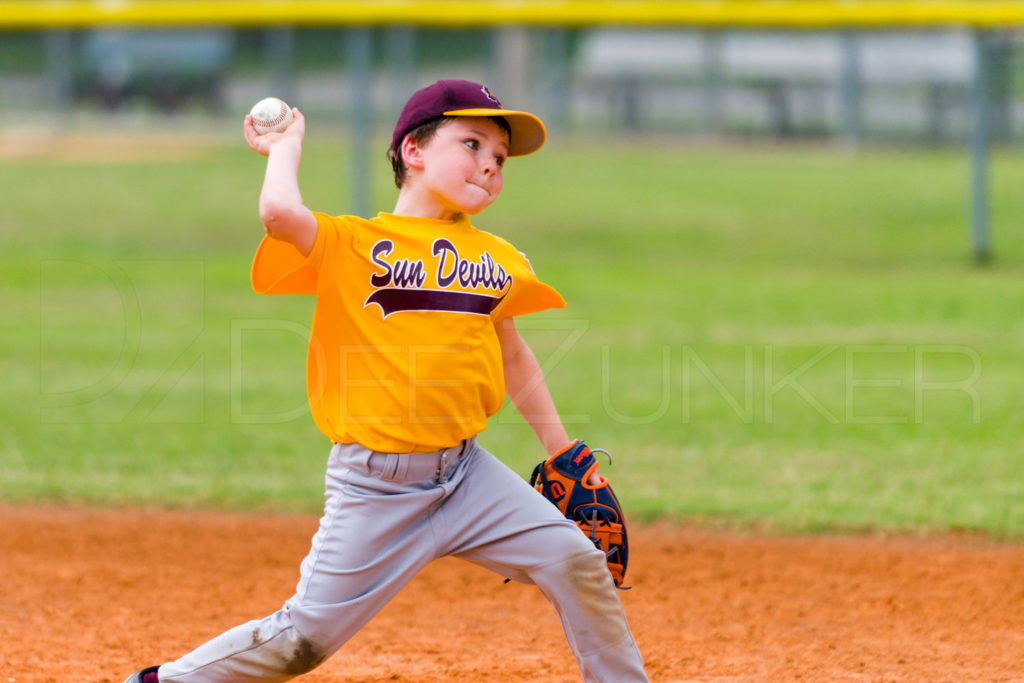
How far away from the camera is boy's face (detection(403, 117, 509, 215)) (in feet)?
8.95

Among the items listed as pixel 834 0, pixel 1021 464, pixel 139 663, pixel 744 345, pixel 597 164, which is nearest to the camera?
pixel 139 663

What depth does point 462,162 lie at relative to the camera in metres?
2.73

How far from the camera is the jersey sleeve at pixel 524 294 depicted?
2869mm

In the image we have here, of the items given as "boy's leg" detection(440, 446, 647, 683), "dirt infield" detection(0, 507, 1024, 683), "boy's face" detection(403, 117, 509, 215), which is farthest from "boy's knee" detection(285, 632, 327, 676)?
"boy's face" detection(403, 117, 509, 215)

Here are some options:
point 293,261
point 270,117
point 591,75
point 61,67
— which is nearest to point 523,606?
point 293,261

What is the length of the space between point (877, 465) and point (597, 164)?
14.5 meters

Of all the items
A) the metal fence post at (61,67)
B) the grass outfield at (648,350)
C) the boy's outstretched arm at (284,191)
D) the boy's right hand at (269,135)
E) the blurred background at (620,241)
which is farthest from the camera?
the metal fence post at (61,67)

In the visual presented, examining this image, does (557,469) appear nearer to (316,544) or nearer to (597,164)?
(316,544)

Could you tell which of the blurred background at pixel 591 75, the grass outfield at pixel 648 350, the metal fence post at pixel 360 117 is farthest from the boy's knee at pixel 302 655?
the blurred background at pixel 591 75

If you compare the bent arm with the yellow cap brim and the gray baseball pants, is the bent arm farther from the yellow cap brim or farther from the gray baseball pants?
the yellow cap brim

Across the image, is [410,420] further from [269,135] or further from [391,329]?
[269,135]

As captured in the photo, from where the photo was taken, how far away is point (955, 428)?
21.9ft

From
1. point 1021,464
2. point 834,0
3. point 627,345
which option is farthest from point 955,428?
point 834,0

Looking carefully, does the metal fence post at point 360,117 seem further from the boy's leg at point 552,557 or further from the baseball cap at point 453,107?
the boy's leg at point 552,557
